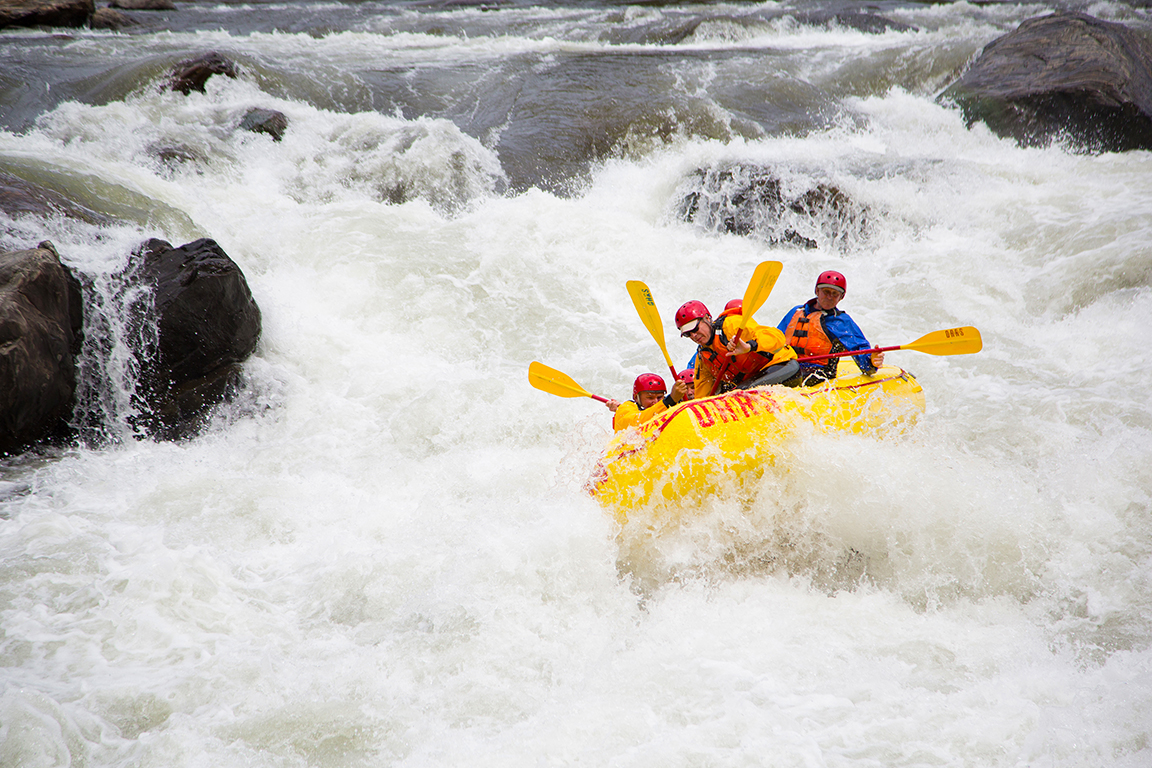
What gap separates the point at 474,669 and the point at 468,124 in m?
7.75

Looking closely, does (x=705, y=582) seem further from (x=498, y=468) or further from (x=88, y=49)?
(x=88, y=49)

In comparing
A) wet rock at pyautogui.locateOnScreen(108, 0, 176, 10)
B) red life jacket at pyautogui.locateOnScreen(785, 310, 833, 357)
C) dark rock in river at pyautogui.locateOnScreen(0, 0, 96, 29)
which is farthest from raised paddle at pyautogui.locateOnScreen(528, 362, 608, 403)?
wet rock at pyautogui.locateOnScreen(108, 0, 176, 10)

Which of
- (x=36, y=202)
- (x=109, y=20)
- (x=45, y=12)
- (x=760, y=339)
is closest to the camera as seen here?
(x=760, y=339)

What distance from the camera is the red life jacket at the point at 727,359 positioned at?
4.08m

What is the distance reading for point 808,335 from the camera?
4281 mm

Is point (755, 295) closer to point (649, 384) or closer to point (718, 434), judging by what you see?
point (649, 384)

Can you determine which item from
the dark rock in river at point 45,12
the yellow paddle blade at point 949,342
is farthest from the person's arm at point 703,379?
the dark rock in river at point 45,12

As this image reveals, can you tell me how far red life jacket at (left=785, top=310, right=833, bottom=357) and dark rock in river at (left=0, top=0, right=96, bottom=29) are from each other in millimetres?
14568

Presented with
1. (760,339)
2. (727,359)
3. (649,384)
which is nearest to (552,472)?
(649,384)

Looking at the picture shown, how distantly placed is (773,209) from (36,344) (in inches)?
240

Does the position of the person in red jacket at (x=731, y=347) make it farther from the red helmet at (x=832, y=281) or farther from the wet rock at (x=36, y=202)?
the wet rock at (x=36, y=202)

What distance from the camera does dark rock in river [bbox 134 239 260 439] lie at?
182 inches

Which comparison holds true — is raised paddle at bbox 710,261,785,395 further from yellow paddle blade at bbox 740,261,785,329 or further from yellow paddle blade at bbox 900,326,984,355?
yellow paddle blade at bbox 900,326,984,355

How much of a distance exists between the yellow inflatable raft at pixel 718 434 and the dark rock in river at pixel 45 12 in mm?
14433
